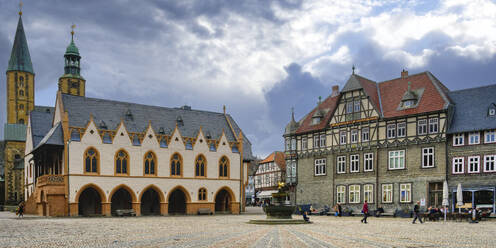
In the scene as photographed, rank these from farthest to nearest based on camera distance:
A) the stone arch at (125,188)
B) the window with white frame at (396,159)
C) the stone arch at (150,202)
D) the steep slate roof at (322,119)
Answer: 1. the steep slate roof at (322,119)
2. the stone arch at (150,202)
3. the stone arch at (125,188)
4. the window with white frame at (396,159)

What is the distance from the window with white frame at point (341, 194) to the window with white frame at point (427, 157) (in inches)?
362

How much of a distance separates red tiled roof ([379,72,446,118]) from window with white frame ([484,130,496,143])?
174 inches

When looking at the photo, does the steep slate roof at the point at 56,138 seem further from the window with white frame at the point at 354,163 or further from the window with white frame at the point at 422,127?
the window with white frame at the point at 422,127

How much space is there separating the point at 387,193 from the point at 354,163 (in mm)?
4671

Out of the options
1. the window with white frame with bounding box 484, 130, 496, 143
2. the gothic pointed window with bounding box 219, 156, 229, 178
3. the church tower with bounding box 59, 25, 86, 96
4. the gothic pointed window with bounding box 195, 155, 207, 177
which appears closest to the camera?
the window with white frame with bounding box 484, 130, 496, 143

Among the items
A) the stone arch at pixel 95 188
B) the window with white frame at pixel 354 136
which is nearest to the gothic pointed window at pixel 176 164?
the stone arch at pixel 95 188

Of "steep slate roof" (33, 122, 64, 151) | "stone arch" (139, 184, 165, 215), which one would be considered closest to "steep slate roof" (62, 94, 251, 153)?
"steep slate roof" (33, 122, 64, 151)

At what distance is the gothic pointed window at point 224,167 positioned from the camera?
54.0 m

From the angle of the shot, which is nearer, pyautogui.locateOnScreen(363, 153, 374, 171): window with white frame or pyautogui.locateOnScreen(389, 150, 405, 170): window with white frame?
pyautogui.locateOnScreen(389, 150, 405, 170): window with white frame

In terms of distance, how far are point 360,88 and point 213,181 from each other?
57.8ft

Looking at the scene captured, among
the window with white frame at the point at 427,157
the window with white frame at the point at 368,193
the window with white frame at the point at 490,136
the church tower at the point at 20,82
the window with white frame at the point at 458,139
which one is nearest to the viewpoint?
the window with white frame at the point at 490,136

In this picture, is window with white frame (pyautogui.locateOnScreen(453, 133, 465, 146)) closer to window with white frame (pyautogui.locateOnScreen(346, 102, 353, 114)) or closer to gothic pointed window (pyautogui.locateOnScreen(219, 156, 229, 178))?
window with white frame (pyautogui.locateOnScreen(346, 102, 353, 114))

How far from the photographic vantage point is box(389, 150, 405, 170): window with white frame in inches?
1791

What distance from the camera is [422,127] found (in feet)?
146
